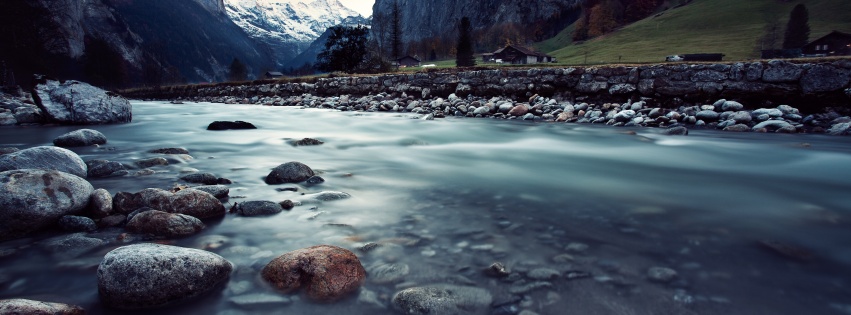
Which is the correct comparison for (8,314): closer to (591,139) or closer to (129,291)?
(129,291)

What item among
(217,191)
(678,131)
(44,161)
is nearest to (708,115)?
(678,131)

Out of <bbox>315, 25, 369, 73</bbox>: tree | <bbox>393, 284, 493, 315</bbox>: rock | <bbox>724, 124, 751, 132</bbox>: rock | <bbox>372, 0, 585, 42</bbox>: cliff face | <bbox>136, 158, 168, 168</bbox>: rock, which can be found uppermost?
<bbox>372, 0, 585, 42</bbox>: cliff face

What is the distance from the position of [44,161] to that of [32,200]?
1599mm

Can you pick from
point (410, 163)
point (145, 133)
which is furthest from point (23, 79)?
point (410, 163)

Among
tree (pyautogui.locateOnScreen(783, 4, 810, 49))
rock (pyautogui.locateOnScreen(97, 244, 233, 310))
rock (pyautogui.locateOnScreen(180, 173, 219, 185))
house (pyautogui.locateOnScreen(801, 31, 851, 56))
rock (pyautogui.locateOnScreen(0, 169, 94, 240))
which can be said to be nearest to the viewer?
rock (pyautogui.locateOnScreen(97, 244, 233, 310))

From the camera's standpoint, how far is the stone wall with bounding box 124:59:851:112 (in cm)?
942

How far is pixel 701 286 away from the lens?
216cm

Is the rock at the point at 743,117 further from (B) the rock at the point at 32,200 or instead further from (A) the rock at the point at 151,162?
(B) the rock at the point at 32,200

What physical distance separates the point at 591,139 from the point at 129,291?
8259mm

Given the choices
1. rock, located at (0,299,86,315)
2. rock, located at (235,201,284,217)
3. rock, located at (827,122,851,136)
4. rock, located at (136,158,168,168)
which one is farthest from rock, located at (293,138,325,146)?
rock, located at (827,122,851,136)

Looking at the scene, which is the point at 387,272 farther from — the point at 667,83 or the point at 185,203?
the point at 667,83

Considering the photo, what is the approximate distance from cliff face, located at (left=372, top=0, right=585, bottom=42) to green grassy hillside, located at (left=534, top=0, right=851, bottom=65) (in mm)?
52457

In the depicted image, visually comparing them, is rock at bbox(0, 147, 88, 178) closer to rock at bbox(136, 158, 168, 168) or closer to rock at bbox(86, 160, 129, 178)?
rock at bbox(86, 160, 129, 178)

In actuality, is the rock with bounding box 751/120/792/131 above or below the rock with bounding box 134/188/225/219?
above
